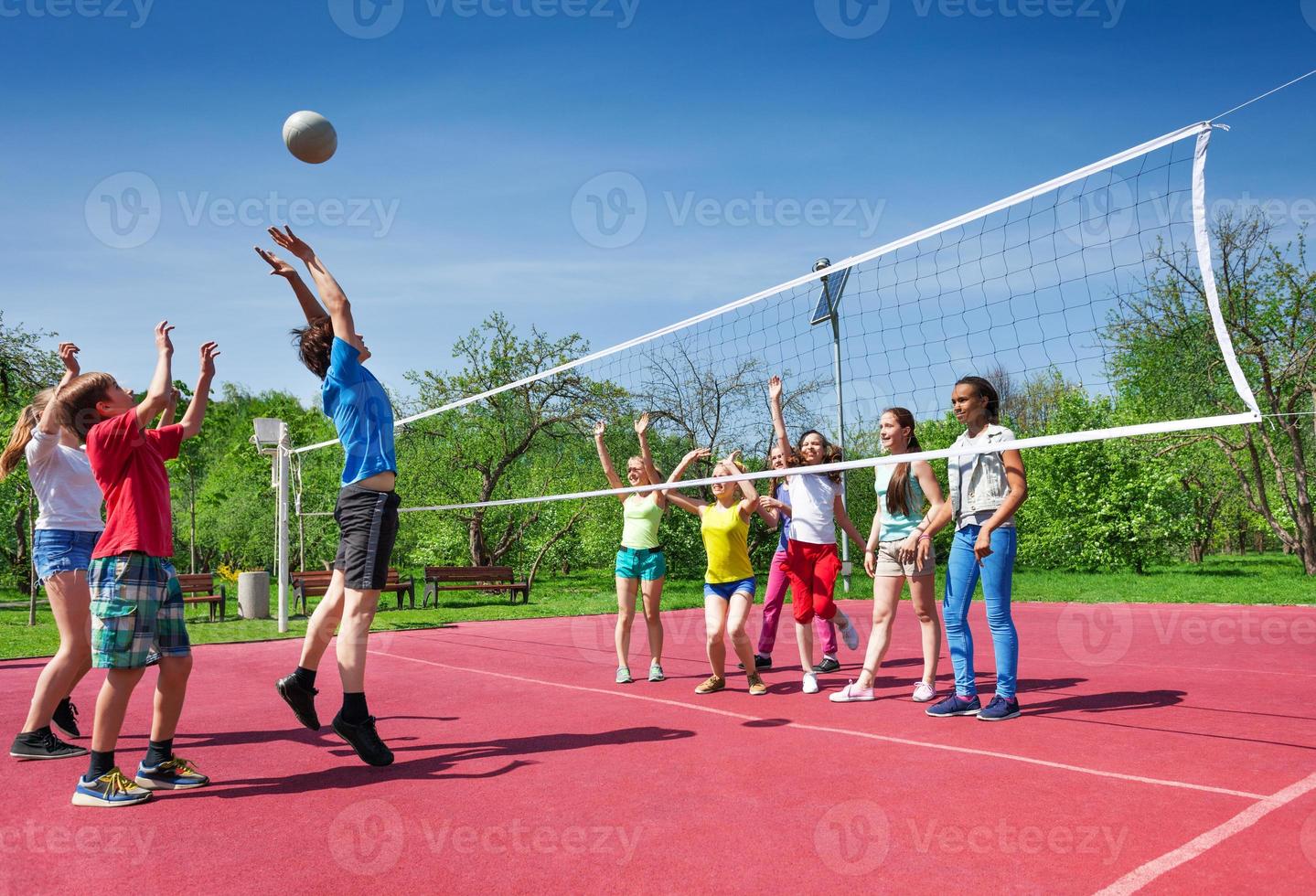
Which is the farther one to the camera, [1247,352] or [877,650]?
[1247,352]

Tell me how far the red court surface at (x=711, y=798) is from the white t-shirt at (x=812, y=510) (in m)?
1.18

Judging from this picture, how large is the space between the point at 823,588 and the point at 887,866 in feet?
12.4

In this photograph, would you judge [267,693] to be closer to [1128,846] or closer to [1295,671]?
[1128,846]

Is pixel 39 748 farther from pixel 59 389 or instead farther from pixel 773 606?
pixel 773 606

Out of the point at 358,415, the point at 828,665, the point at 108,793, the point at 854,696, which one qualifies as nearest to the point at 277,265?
the point at 358,415

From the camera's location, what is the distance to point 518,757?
496cm

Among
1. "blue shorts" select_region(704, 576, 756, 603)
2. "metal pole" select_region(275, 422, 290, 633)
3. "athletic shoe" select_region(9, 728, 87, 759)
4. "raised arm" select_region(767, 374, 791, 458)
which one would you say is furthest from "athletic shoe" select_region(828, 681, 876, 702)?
"metal pole" select_region(275, 422, 290, 633)

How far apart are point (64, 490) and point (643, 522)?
3.75 meters

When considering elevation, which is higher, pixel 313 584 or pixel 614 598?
pixel 313 584

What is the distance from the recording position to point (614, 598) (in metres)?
20.1

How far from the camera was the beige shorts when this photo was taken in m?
6.18

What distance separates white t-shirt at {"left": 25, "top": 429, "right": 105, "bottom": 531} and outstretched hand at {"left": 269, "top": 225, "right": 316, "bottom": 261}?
1.63m

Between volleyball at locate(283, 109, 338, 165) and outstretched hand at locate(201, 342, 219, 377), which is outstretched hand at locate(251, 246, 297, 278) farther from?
volleyball at locate(283, 109, 338, 165)

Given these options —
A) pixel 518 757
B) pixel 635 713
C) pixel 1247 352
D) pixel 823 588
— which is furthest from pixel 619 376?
pixel 1247 352
